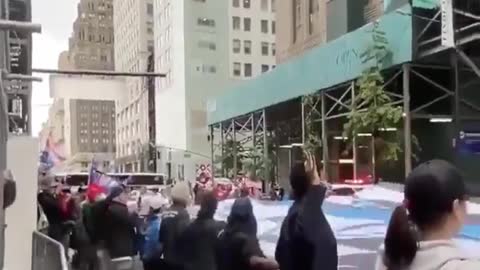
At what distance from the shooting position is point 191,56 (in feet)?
318

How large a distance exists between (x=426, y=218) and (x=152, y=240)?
6058mm

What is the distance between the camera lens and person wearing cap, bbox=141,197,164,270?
25.1 ft

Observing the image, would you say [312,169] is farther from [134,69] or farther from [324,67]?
[134,69]

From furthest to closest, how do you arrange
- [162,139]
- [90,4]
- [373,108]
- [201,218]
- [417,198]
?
[90,4] < [162,139] < [373,108] < [201,218] < [417,198]

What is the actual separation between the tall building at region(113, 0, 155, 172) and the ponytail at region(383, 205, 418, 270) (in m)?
103

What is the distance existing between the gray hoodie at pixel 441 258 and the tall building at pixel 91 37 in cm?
5456

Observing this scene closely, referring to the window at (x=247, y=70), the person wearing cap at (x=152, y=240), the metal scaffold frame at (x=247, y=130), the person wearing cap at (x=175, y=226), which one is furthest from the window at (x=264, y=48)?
the person wearing cap at (x=175, y=226)

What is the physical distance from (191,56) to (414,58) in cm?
7358

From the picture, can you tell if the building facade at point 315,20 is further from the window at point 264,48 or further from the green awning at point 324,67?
the window at point 264,48

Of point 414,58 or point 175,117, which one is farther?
point 175,117

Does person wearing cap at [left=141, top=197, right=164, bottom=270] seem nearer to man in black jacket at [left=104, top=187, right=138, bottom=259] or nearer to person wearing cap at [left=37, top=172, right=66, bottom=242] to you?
man in black jacket at [left=104, top=187, right=138, bottom=259]

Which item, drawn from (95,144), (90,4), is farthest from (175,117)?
(95,144)

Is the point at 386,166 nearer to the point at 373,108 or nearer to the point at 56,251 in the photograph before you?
the point at 373,108

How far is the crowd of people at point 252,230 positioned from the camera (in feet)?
8.07
